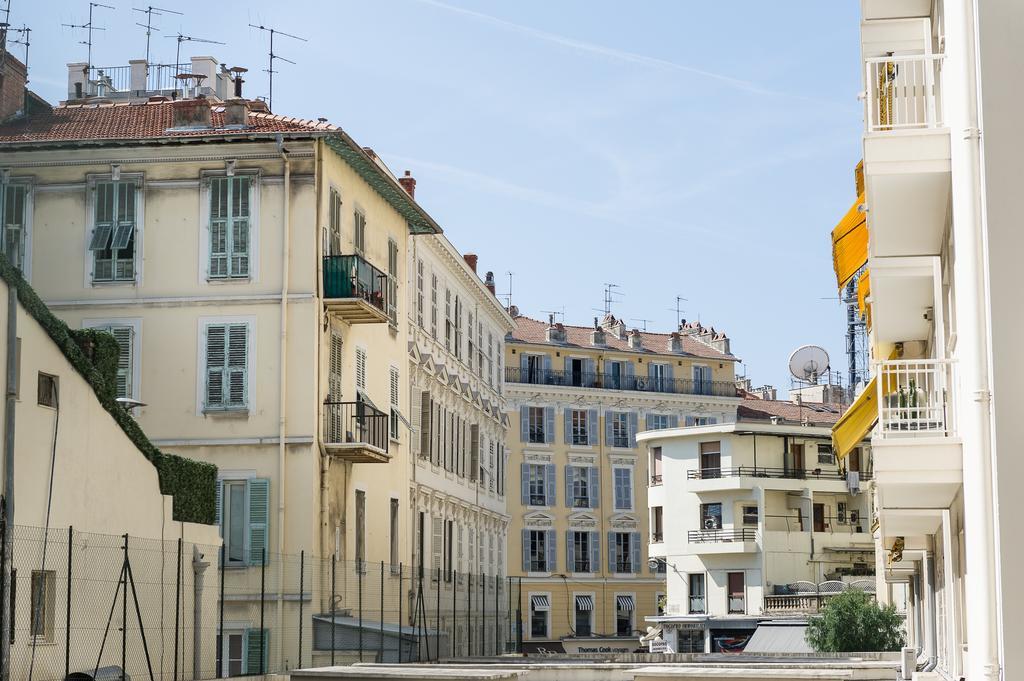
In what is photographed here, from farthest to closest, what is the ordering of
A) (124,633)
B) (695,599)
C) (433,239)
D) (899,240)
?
(695,599)
(433,239)
(124,633)
(899,240)

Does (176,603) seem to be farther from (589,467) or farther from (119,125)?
(589,467)

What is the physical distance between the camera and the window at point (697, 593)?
78.9 metres

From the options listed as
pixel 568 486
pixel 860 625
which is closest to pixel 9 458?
pixel 860 625

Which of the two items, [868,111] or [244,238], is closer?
[868,111]

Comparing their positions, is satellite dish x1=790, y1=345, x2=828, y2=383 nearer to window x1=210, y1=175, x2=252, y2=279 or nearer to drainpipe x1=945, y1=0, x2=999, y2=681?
window x1=210, y1=175, x2=252, y2=279

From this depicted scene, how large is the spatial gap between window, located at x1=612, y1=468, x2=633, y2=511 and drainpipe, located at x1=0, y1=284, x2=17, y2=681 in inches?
2681

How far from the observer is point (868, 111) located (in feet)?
51.7

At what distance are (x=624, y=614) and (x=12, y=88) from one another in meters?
58.1

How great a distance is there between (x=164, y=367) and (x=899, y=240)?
21177mm

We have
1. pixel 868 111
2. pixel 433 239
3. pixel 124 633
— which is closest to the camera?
pixel 868 111

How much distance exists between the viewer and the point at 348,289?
35.2 m

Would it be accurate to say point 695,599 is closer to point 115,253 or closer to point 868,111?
point 115,253

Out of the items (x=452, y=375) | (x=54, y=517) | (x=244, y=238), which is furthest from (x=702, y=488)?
(x=54, y=517)

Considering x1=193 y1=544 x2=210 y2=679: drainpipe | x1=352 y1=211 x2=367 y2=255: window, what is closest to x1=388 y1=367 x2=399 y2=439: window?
x1=352 y1=211 x2=367 y2=255: window
